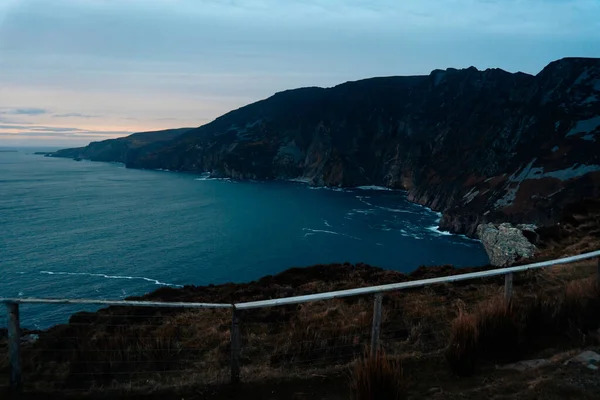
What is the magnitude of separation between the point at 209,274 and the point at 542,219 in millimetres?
51031

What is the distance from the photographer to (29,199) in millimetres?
90875

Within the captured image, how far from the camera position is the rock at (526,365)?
518 cm

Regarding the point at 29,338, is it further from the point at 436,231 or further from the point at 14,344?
the point at 436,231

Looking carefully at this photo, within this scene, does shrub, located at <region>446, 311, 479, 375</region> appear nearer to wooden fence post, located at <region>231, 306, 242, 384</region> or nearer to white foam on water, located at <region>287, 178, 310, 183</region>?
wooden fence post, located at <region>231, 306, 242, 384</region>

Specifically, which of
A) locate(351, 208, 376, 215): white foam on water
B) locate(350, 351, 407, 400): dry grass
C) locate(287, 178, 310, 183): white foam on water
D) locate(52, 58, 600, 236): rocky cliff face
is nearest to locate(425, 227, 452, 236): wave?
locate(52, 58, 600, 236): rocky cliff face

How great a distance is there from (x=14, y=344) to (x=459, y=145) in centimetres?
12370

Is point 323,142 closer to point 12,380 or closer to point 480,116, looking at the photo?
point 480,116

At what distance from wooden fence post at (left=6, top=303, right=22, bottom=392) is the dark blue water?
30.1 meters

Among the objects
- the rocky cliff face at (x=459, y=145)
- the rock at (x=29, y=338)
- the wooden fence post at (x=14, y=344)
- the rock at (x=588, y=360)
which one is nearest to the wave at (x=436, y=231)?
the rocky cliff face at (x=459, y=145)

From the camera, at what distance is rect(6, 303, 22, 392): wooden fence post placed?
15.9 feet

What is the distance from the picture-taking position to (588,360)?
16.5 feet

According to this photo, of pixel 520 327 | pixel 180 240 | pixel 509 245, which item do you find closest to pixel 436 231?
pixel 509 245

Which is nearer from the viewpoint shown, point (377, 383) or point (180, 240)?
point (377, 383)

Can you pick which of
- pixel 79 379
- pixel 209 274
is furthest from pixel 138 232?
pixel 79 379
